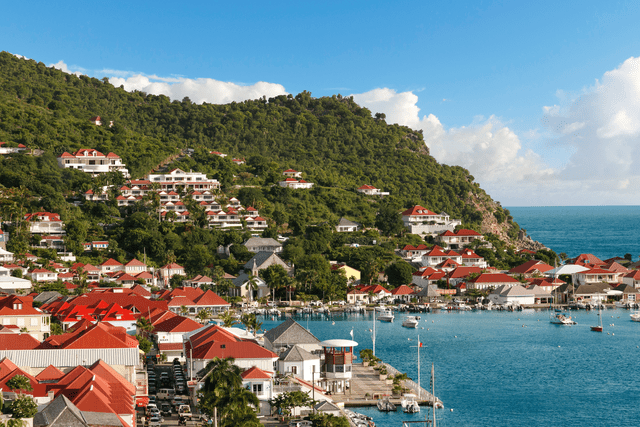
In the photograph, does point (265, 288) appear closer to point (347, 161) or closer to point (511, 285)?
point (511, 285)

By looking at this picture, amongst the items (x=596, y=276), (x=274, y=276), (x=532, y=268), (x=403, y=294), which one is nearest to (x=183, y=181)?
(x=274, y=276)

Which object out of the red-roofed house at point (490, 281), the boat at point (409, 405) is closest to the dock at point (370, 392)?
the boat at point (409, 405)

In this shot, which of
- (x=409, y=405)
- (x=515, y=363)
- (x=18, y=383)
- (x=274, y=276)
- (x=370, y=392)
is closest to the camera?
(x=18, y=383)

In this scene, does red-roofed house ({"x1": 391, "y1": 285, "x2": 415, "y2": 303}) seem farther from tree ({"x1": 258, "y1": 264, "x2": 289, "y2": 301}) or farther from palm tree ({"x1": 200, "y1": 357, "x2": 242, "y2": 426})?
palm tree ({"x1": 200, "y1": 357, "x2": 242, "y2": 426})

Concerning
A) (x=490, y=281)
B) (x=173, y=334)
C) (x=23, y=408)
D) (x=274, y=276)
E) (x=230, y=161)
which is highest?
(x=230, y=161)

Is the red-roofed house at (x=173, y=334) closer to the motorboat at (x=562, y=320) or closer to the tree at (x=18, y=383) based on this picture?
the tree at (x=18, y=383)

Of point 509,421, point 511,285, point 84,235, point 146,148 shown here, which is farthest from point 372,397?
point 146,148

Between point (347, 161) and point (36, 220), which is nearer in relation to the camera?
point (36, 220)

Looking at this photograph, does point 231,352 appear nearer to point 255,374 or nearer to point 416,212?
point 255,374
